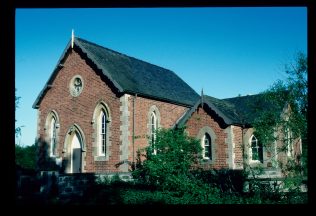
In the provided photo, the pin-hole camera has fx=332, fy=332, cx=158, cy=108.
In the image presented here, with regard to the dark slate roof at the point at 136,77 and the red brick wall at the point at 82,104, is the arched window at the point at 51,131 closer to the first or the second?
the red brick wall at the point at 82,104

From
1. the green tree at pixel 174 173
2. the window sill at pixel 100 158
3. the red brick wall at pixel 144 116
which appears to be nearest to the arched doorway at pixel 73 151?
the window sill at pixel 100 158

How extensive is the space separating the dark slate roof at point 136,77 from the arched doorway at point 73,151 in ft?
16.2

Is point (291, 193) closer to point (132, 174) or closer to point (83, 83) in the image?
point (132, 174)

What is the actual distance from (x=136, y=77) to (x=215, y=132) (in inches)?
323

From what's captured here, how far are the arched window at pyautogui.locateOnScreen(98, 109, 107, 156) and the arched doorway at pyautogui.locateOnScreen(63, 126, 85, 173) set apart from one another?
203 centimetres

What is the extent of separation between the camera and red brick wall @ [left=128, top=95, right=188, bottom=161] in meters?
24.3

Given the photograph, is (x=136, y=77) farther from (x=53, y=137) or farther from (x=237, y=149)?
(x=237, y=149)

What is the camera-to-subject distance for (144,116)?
25.8 m

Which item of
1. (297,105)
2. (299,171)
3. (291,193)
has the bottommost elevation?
(291,193)

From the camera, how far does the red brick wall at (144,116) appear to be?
24.3 metres

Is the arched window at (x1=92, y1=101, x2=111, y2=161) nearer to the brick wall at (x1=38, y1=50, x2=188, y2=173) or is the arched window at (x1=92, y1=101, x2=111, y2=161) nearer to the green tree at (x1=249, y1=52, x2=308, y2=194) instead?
the brick wall at (x1=38, y1=50, x2=188, y2=173)
